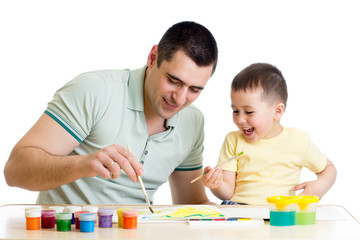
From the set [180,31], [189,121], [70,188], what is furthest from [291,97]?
[70,188]

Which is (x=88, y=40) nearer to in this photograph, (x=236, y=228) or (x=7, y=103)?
(x=7, y=103)

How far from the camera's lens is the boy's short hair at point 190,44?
2211 millimetres

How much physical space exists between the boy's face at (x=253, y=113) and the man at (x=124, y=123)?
0.17m

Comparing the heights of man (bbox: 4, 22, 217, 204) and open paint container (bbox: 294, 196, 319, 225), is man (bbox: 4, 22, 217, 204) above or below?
above

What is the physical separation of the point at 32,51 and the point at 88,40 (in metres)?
0.37

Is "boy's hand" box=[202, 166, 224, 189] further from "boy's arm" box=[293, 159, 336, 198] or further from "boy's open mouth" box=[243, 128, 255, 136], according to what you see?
"boy's arm" box=[293, 159, 336, 198]

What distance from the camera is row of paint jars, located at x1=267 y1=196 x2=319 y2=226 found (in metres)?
1.65

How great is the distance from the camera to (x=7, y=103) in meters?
3.54

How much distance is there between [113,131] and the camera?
227 centimetres

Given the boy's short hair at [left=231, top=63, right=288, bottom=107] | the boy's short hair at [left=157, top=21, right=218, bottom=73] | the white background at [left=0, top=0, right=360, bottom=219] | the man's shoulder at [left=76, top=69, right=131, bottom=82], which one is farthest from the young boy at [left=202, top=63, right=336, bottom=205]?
the white background at [left=0, top=0, right=360, bottom=219]

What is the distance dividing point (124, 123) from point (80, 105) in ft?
0.70

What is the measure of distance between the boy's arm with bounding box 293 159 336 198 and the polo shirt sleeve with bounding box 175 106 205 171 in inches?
20.2

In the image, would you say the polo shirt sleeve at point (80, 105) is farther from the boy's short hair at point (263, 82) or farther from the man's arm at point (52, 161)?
the boy's short hair at point (263, 82)

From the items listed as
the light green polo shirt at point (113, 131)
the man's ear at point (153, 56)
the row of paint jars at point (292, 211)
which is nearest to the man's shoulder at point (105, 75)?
the light green polo shirt at point (113, 131)
